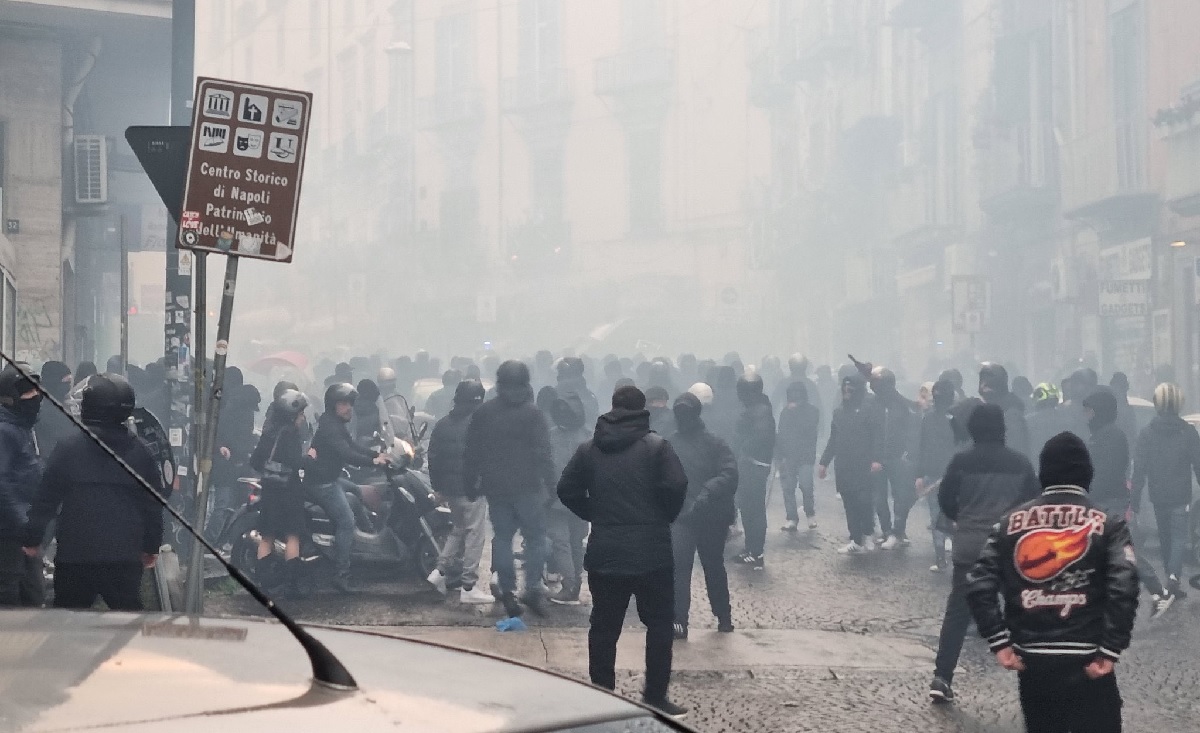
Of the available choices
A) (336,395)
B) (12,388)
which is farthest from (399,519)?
(12,388)

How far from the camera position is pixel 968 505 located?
7605 millimetres

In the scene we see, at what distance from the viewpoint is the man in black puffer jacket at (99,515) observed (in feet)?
20.9

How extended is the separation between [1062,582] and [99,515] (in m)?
3.90

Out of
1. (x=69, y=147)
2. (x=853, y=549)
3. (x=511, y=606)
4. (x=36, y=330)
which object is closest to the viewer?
(x=511, y=606)

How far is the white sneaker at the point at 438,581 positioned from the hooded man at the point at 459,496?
8.1 inches

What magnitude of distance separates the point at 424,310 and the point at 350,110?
47.3 ft

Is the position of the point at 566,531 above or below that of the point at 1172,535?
above

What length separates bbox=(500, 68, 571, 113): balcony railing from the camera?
52594 mm

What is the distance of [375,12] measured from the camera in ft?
204

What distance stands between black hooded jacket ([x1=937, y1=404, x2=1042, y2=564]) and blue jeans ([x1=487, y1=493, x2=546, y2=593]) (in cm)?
320

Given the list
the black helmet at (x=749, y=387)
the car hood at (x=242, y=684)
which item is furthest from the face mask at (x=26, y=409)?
the black helmet at (x=749, y=387)

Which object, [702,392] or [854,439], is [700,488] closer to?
[702,392]

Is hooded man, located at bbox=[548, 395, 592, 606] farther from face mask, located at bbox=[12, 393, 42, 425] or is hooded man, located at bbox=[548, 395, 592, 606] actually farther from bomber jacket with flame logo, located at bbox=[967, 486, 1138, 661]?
bomber jacket with flame logo, located at bbox=[967, 486, 1138, 661]

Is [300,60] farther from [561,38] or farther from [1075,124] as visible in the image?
[1075,124]
